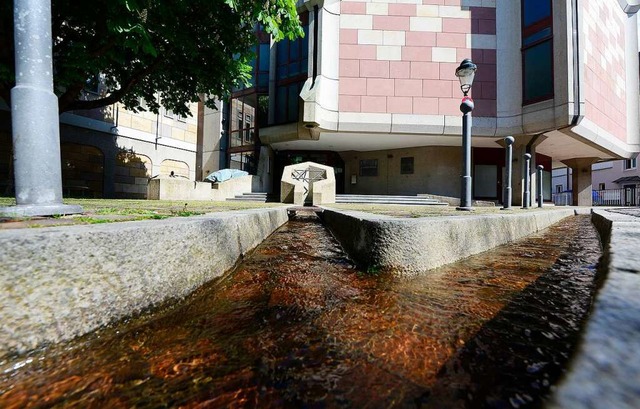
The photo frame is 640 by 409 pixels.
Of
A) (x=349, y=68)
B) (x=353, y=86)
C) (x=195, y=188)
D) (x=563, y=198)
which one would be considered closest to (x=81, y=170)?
(x=195, y=188)

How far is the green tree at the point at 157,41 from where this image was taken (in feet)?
17.1

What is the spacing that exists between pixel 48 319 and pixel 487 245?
10.5 feet

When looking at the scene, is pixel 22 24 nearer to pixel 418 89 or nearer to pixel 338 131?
pixel 338 131

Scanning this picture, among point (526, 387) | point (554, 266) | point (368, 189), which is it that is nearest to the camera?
point (526, 387)

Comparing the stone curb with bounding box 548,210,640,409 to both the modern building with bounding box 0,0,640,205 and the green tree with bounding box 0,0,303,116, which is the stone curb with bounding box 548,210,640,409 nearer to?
the green tree with bounding box 0,0,303,116

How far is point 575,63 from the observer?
472 inches

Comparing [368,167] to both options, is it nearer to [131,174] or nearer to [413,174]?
[413,174]

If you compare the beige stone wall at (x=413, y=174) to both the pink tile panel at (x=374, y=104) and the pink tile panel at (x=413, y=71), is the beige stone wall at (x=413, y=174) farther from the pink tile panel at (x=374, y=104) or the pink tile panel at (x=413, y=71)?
the pink tile panel at (x=374, y=104)

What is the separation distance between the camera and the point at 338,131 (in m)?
14.1

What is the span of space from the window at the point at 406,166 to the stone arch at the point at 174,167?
13.2 meters

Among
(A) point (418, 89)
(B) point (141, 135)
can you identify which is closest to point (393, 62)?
(A) point (418, 89)

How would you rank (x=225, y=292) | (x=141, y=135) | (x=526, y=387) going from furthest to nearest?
(x=141, y=135) → (x=225, y=292) → (x=526, y=387)

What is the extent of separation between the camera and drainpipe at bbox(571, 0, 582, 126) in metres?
11.7

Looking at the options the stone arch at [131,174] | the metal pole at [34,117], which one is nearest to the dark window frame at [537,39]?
the metal pole at [34,117]
